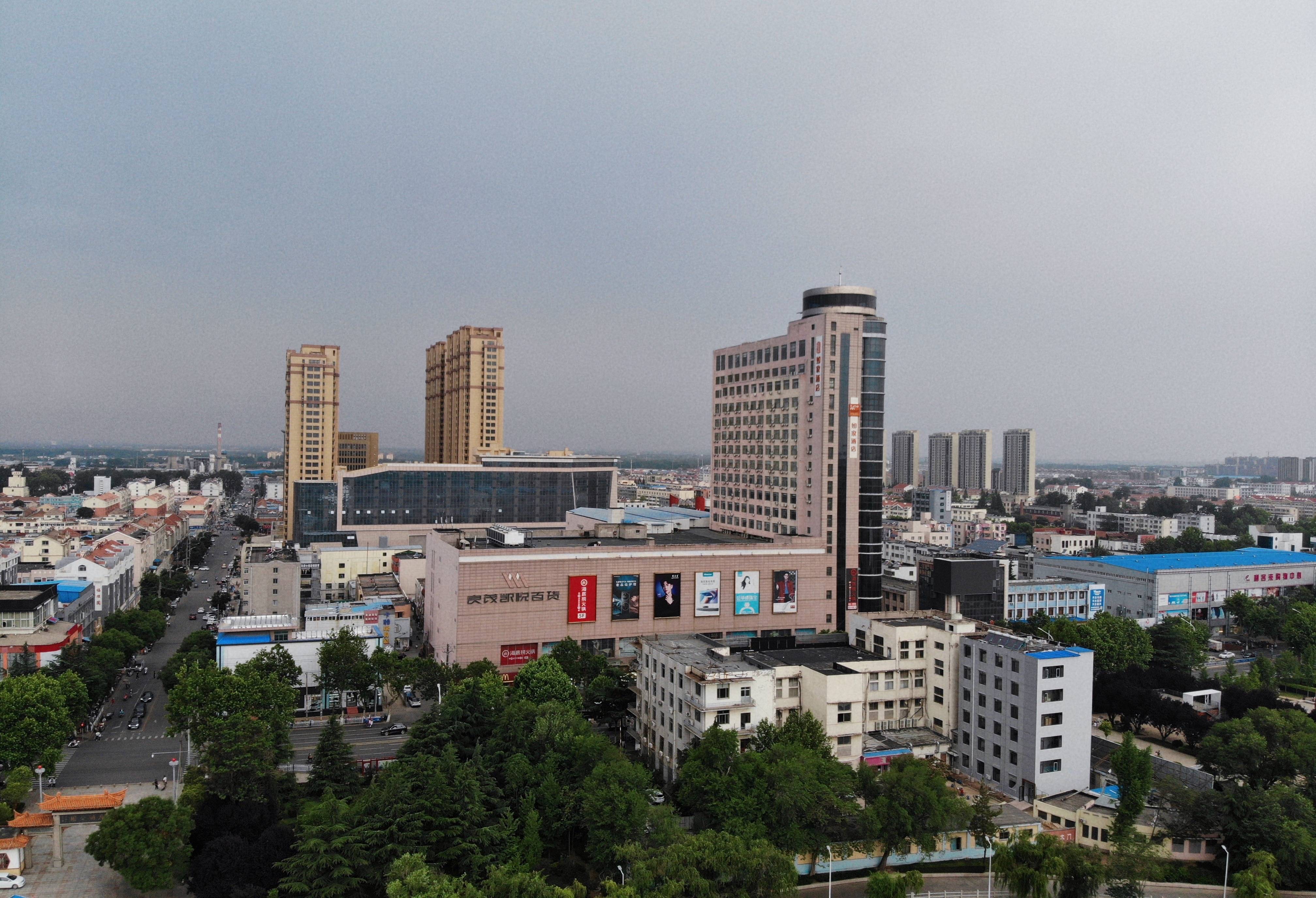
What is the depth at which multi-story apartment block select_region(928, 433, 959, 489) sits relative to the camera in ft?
584

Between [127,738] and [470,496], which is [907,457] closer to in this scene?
[470,496]

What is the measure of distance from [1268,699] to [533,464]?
58167mm

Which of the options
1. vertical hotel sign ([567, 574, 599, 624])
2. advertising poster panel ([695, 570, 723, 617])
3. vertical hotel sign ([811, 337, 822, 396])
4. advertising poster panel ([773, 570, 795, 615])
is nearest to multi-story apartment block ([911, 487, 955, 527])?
vertical hotel sign ([811, 337, 822, 396])

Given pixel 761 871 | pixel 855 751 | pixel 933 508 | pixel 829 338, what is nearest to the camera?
pixel 761 871

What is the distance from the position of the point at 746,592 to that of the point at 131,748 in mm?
24845

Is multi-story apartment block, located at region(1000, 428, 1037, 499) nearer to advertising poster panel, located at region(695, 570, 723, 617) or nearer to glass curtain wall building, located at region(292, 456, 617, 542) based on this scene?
glass curtain wall building, located at region(292, 456, 617, 542)

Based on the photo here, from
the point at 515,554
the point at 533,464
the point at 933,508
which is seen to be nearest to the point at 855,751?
the point at 515,554

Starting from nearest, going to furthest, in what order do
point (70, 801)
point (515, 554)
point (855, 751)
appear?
1. point (70, 801)
2. point (855, 751)
3. point (515, 554)

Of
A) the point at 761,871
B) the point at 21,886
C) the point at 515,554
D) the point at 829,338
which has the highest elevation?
the point at 829,338

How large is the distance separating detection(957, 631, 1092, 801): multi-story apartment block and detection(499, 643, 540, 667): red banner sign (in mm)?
18328

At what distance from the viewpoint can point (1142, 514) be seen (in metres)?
109

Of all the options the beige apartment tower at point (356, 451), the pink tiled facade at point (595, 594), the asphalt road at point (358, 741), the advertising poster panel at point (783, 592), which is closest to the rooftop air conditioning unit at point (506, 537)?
the pink tiled facade at point (595, 594)

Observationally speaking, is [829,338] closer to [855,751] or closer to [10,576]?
[855,751]

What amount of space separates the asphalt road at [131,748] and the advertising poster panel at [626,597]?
1714 cm
